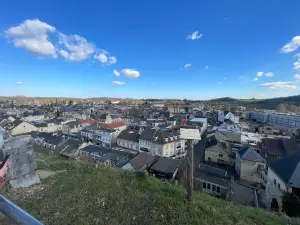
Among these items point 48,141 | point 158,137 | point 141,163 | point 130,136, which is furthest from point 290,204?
point 48,141

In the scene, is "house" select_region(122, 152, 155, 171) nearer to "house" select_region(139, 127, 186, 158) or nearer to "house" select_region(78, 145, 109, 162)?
"house" select_region(78, 145, 109, 162)

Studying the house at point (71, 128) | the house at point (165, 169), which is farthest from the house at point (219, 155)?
the house at point (71, 128)

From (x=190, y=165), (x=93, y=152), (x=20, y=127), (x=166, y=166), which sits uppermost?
(x=190, y=165)

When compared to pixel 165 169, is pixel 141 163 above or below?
above

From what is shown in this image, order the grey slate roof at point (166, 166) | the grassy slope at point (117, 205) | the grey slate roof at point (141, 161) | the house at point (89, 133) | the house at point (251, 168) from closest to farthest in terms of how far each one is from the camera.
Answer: the grassy slope at point (117, 205)
the grey slate roof at point (166, 166)
the grey slate roof at point (141, 161)
the house at point (251, 168)
the house at point (89, 133)

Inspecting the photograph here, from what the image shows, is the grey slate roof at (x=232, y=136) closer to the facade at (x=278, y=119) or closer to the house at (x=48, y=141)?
the house at (x=48, y=141)

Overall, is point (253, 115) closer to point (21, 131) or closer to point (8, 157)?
point (21, 131)

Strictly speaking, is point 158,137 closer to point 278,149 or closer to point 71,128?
point 278,149
